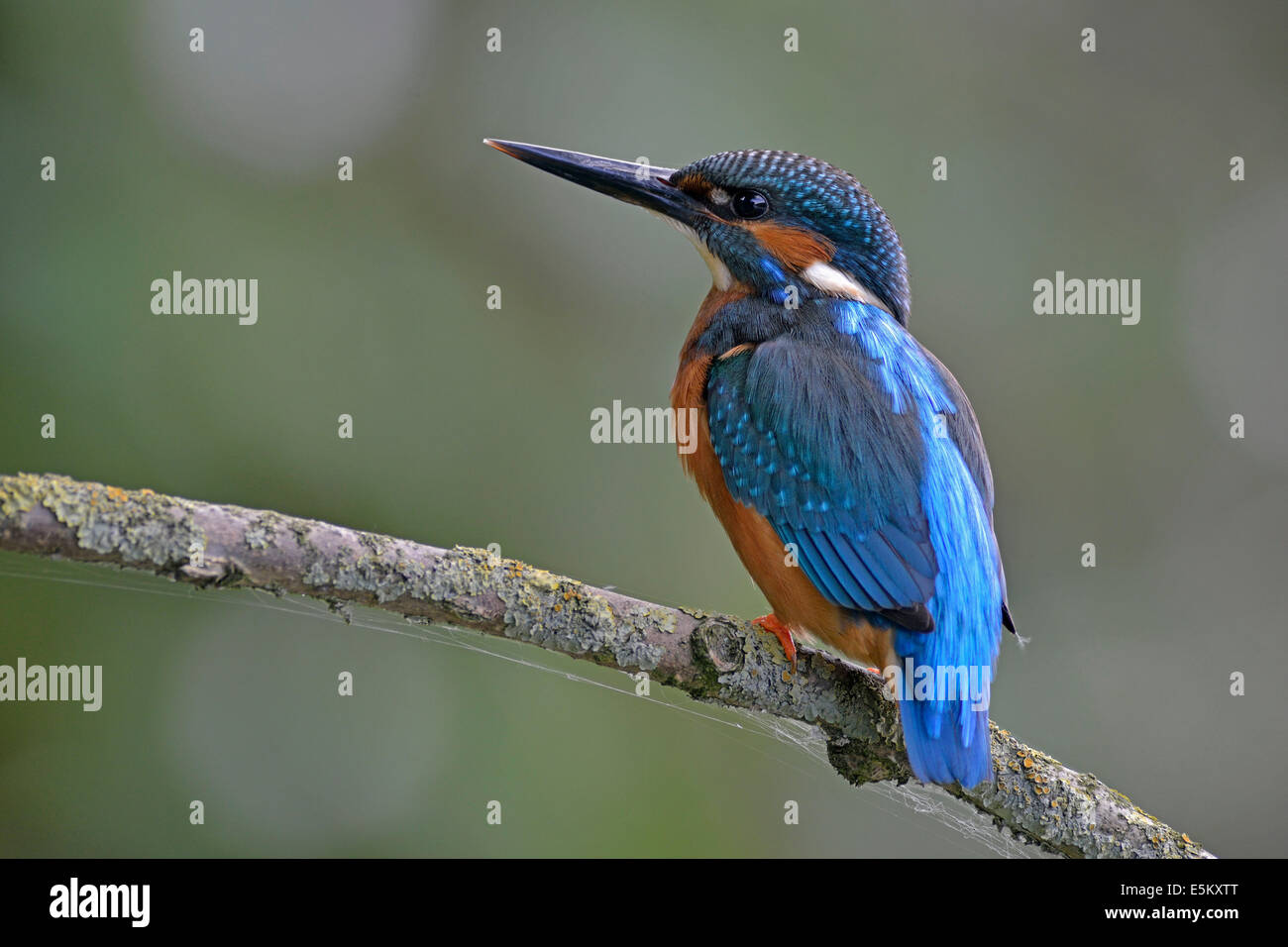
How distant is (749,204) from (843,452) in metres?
0.82

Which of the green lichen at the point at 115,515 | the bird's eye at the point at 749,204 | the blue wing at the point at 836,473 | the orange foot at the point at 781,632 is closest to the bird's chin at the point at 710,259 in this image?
the bird's eye at the point at 749,204

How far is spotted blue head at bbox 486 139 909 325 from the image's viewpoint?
2.78 m

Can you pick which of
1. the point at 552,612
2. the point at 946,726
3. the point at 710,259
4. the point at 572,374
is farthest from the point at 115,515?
the point at 572,374

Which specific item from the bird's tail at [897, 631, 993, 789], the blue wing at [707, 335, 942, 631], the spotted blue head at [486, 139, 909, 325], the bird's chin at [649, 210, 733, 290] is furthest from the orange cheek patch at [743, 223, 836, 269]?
the bird's tail at [897, 631, 993, 789]

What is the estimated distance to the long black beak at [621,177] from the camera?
9.68 feet

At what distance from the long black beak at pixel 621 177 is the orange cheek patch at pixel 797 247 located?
24 cm

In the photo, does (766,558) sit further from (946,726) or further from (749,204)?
(749,204)

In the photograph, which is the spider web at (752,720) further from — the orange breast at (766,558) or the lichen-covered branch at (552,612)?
the orange breast at (766,558)

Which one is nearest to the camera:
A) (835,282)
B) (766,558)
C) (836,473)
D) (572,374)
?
(836,473)

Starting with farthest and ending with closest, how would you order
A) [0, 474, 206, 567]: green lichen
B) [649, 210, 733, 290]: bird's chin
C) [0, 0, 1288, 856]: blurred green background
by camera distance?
[0, 0, 1288, 856]: blurred green background → [649, 210, 733, 290]: bird's chin → [0, 474, 206, 567]: green lichen

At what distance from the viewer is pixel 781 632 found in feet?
8.09

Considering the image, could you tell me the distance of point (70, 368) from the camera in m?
3.75

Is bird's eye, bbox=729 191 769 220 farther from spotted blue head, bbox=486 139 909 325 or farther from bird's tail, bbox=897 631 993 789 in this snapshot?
bird's tail, bbox=897 631 993 789

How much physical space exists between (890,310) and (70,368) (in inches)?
112
